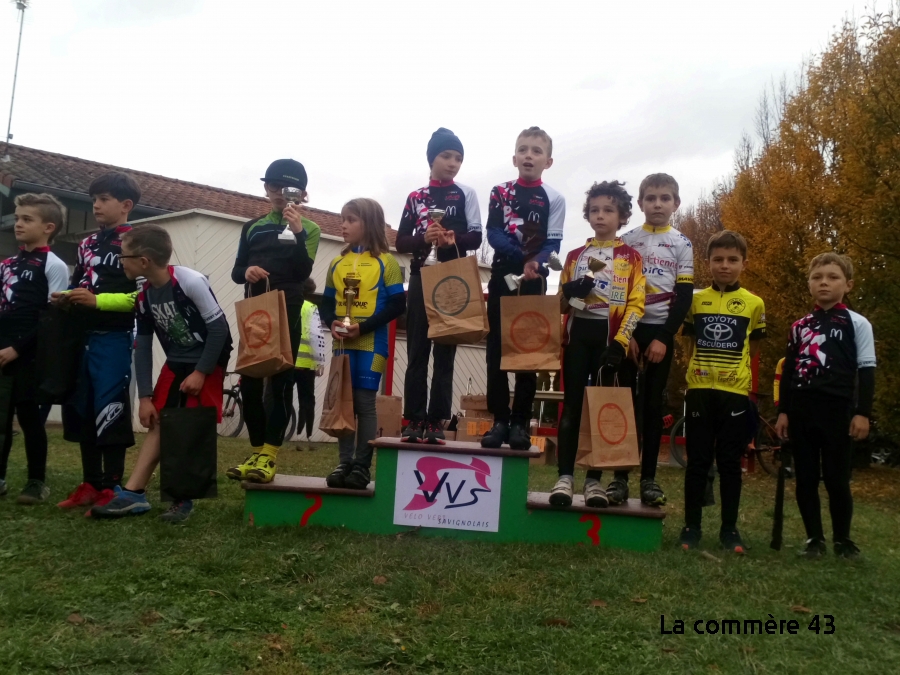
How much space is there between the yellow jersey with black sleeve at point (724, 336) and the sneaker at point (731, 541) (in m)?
0.79

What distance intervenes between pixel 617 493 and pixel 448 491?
920 mm

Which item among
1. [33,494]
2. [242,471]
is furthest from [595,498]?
[33,494]

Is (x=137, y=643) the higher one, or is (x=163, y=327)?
(x=163, y=327)

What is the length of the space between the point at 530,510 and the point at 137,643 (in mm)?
2201

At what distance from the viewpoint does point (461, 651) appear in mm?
2660

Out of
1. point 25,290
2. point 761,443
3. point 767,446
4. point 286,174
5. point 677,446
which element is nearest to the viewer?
point 286,174

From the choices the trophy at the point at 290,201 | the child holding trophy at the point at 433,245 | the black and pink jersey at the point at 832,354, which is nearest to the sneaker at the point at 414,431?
the child holding trophy at the point at 433,245

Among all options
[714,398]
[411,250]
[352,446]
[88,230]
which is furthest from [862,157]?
[88,230]

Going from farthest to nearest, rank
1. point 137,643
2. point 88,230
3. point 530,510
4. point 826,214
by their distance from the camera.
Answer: point 88,230 < point 826,214 < point 530,510 < point 137,643

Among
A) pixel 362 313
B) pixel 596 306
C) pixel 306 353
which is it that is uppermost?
pixel 596 306

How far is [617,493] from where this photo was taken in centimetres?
435

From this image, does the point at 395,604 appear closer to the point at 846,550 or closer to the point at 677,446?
the point at 846,550

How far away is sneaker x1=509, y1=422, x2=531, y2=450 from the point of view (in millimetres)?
4363

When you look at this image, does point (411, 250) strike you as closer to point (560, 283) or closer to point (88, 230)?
point (560, 283)
